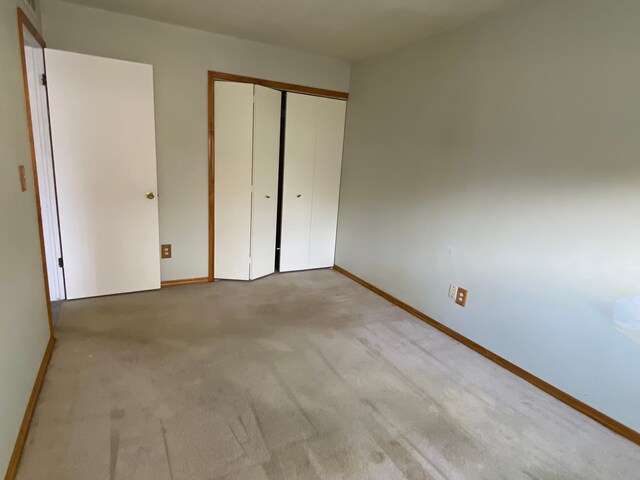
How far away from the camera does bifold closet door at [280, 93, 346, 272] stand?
12.2ft

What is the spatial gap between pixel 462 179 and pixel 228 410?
6.91 ft

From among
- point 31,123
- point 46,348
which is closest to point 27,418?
point 46,348

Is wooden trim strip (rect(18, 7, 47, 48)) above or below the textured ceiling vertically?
below

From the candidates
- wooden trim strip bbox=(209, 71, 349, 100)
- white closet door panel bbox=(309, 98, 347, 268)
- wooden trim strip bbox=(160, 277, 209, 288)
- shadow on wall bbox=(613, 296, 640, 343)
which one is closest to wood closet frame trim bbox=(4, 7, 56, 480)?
wooden trim strip bbox=(160, 277, 209, 288)

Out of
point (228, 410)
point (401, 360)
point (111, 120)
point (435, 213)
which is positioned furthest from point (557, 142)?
point (111, 120)

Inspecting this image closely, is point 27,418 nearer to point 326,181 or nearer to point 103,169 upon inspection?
point 103,169

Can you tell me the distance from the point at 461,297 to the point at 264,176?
207 centimetres

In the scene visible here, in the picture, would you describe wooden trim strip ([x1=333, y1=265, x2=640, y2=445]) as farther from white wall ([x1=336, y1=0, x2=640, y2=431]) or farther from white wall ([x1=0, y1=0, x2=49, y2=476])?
white wall ([x1=0, y1=0, x2=49, y2=476])

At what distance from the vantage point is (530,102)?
2.19 metres

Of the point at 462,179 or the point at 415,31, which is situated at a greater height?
the point at 415,31

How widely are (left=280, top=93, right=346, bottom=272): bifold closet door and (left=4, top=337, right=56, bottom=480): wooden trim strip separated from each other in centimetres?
224

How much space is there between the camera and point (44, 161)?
268 centimetres

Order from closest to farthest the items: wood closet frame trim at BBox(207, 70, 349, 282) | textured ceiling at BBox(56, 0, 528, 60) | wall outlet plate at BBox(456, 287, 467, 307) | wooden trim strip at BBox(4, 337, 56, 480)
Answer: wooden trim strip at BBox(4, 337, 56, 480) < textured ceiling at BBox(56, 0, 528, 60) < wall outlet plate at BBox(456, 287, 467, 307) < wood closet frame trim at BBox(207, 70, 349, 282)

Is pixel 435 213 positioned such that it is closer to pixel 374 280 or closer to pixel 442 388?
pixel 374 280
